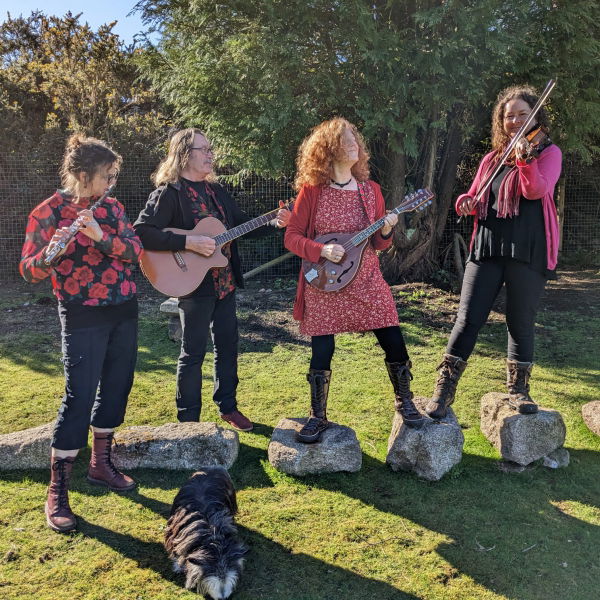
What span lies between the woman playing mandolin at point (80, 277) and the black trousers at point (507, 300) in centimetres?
187

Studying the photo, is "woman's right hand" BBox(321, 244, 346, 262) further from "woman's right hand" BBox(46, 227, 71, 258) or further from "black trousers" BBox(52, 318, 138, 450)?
"woman's right hand" BBox(46, 227, 71, 258)

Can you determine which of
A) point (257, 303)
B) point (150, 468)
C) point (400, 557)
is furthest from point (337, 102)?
point (400, 557)

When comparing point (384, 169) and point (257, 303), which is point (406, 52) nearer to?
point (384, 169)

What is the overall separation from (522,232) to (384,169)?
5.41 meters

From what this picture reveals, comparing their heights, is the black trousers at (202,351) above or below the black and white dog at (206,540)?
above

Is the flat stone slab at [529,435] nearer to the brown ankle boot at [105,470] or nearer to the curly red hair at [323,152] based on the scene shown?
the curly red hair at [323,152]

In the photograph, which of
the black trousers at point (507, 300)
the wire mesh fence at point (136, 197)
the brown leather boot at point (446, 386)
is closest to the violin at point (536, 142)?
the black trousers at point (507, 300)

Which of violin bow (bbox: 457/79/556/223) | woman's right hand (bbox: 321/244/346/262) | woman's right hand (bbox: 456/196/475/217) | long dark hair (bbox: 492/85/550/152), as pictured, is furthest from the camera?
woman's right hand (bbox: 456/196/475/217)

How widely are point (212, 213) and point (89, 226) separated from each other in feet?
3.81

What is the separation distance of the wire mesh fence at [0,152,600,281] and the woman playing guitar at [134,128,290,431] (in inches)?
221

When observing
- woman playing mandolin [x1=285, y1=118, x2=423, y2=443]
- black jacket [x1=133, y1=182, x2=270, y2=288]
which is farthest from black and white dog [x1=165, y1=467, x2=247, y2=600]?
black jacket [x1=133, y1=182, x2=270, y2=288]

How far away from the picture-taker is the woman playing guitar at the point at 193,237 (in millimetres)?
3494

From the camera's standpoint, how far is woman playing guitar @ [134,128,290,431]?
138 inches

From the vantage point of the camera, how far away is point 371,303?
3.25m
